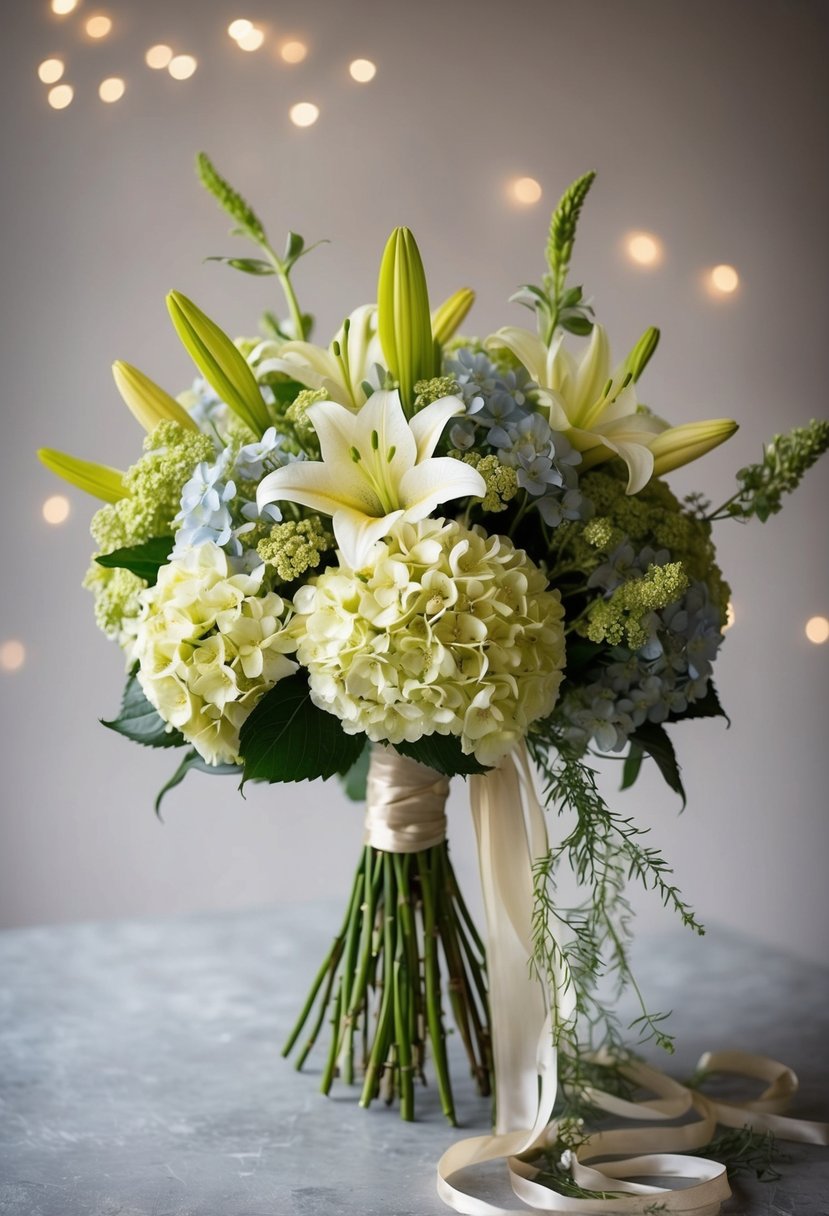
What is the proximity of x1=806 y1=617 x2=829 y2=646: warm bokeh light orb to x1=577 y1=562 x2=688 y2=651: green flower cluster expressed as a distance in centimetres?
112

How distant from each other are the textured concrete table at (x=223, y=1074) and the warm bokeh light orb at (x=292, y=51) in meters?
1.18

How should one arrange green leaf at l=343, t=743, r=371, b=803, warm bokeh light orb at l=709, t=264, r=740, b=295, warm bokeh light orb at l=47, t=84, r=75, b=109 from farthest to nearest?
warm bokeh light orb at l=709, t=264, r=740, b=295
warm bokeh light orb at l=47, t=84, r=75, b=109
green leaf at l=343, t=743, r=371, b=803

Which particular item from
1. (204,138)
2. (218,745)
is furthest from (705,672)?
(204,138)

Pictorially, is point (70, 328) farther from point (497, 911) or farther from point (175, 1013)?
point (497, 911)

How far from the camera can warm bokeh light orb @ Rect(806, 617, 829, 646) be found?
1.77m

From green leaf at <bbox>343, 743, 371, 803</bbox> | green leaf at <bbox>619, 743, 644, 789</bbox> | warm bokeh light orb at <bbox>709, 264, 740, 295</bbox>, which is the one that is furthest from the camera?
warm bokeh light orb at <bbox>709, 264, 740, 295</bbox>

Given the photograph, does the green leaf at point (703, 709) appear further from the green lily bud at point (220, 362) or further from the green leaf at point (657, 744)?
the green lily bud at point (220, 362)

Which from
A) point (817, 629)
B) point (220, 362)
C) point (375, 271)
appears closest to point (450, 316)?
point (220, 362)

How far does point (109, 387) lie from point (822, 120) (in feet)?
3.68

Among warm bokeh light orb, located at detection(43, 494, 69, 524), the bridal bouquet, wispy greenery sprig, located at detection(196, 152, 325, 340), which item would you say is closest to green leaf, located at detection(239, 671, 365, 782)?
the bridal bouquet

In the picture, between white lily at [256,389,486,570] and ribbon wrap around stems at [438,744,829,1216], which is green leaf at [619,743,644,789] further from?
white lily at [256,389,486,570]

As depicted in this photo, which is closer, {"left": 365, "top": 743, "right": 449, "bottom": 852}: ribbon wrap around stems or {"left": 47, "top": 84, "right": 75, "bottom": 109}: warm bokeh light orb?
{"left": 365, "top": 743, "right": 449, "bottom": 852}: ribbon wrap around stems

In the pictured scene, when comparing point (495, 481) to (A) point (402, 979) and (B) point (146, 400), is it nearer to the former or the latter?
(B) point (146, 400)

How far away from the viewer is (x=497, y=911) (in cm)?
83
